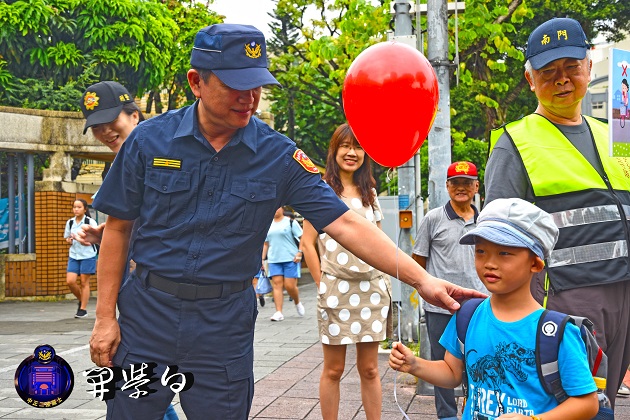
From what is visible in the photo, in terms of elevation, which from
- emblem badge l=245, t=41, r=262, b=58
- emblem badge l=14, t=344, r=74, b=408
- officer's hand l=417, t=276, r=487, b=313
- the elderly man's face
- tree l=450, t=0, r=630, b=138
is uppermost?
tree l=450, t=0, r=630, b=138

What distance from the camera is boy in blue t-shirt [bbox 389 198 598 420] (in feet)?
8.64

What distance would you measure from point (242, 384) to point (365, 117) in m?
1.64

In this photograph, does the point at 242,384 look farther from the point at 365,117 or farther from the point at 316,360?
the point at 316,360

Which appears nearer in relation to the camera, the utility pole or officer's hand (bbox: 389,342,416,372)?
officer's hand (bbox: 389,342,416,372)

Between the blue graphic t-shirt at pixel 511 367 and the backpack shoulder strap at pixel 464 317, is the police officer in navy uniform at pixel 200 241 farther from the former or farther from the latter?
the blue graphic t-shirt at pixel 511 367

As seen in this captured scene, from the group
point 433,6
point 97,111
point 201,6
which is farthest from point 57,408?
point 201,6

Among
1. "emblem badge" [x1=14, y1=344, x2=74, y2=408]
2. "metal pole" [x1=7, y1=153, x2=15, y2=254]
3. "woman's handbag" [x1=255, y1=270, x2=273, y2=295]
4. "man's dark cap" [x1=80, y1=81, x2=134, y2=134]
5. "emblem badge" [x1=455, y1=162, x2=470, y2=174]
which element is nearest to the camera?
"man's dark cap" [x1=80, y1=81, x2=134, y2=134]

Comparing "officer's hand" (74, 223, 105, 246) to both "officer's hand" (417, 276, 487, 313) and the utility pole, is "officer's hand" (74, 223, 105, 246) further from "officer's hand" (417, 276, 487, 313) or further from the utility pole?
the utility pole

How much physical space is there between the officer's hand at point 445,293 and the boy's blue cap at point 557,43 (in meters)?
0.93

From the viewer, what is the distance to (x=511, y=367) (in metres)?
2.71

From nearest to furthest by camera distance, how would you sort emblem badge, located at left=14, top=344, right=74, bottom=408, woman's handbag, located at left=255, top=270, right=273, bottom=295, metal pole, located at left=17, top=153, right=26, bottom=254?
1. emblem badge, located at left=14, top=344, right=74, bottom=408
2. woman's handbag, located at left=255, top=270, right=273, bottom=295
3. metal pole, located at left=17, top=153, right=26, bottom=254

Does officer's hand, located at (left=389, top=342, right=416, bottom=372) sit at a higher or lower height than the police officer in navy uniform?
lower

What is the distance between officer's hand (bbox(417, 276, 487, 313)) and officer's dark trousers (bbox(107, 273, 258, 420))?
713 millimetres

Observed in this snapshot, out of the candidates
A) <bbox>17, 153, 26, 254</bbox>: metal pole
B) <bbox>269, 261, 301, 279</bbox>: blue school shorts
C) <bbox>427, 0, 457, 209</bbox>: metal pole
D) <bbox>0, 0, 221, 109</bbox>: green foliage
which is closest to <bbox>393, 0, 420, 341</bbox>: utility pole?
<bbox>427, 0, 457, 209</bbox>: metal pole
